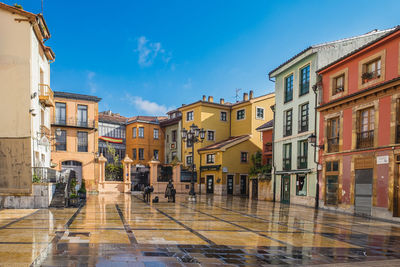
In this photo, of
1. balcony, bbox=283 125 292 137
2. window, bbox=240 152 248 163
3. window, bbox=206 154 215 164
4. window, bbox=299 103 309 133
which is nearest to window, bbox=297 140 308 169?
window, bbox=299 103 309 133

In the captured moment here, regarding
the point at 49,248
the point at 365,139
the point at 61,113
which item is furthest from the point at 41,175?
the point at 61,113

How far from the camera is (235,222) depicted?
1264 cm

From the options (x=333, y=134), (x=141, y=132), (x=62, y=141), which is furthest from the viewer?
(x=141, y=132)

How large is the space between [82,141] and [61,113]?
3653mm

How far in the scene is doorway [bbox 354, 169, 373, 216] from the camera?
Answer: 1632cm

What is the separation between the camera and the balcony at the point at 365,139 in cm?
1650

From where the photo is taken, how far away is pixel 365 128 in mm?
17125

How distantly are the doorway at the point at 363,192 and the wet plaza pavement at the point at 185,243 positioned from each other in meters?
3.76

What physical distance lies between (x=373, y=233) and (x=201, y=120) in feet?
93.8

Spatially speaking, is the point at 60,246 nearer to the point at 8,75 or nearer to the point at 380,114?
the point at 8,75

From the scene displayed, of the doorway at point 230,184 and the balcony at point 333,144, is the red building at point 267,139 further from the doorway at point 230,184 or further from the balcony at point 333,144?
the balcony at point 333,144

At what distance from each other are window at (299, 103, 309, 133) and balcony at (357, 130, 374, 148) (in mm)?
5097

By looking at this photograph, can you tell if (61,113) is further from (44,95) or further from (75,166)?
(44,95)

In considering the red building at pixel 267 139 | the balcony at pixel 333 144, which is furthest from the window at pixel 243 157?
the balcony at pixel 333 144
